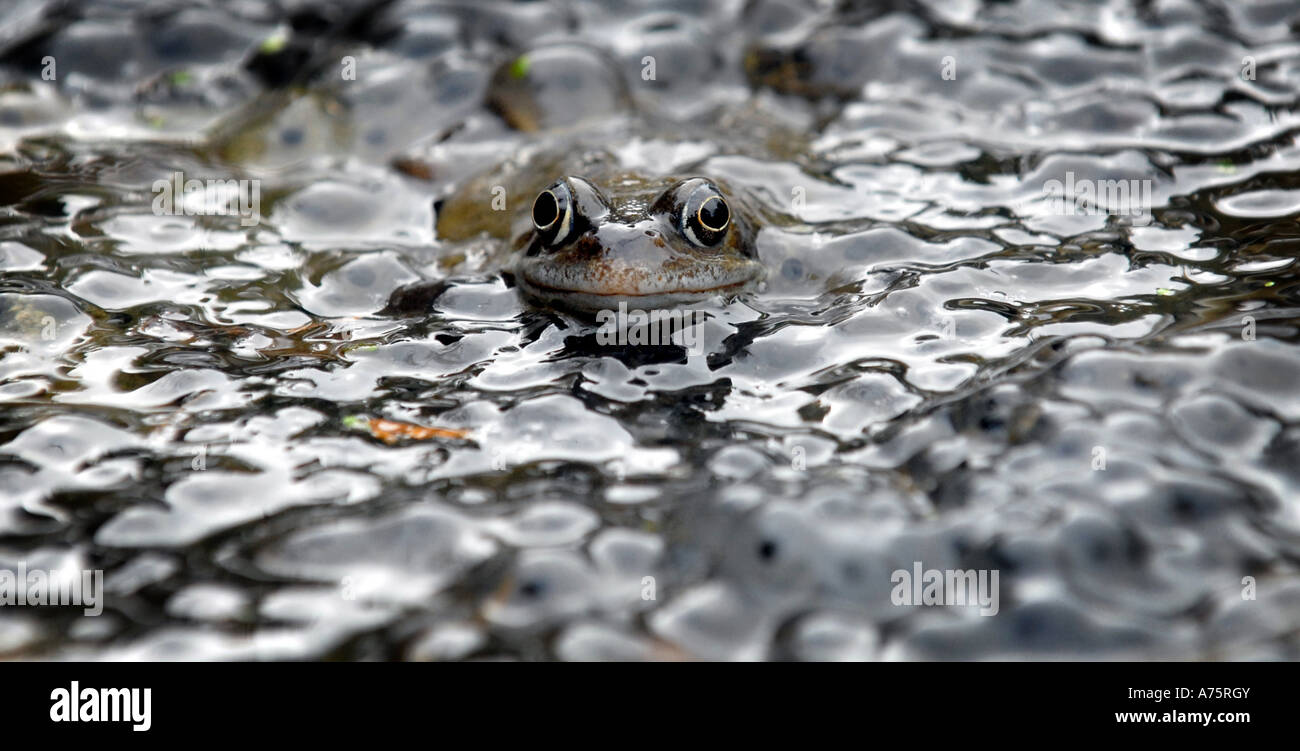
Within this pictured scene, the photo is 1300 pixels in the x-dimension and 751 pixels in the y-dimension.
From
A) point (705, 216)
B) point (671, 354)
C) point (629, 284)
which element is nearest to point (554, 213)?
point (629, 284)

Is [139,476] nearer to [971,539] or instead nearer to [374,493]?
[374,493]

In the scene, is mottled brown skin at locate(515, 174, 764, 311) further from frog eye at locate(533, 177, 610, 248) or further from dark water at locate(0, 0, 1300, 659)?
dark water at locate(0, 0, 1300, 659)

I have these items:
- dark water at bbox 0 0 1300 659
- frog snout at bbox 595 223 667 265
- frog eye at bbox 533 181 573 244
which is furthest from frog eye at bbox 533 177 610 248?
dark water at bbox 0 0 1300 659

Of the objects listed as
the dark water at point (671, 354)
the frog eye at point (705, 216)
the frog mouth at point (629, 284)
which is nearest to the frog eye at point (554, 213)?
the frog mouth at point (629, 284)

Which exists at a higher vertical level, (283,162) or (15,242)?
(283,162)

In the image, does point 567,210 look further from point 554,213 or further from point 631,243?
point 631,243

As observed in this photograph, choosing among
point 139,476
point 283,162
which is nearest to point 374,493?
point 139,476

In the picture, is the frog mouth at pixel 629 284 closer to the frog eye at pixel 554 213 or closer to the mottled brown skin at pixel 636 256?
the mottled brown skin at pixel 636 256
